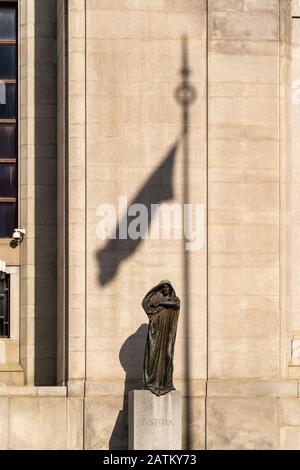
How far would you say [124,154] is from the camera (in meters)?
37.5

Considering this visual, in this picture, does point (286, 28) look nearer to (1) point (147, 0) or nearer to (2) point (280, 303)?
(1) point (147, 0)

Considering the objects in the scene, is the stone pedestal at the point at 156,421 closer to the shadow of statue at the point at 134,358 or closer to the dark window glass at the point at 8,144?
the shadow of statue at the point at 134,358

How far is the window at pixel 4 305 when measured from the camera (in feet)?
129

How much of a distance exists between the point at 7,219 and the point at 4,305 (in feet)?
6.59

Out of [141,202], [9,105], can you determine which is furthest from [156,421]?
[9,105]

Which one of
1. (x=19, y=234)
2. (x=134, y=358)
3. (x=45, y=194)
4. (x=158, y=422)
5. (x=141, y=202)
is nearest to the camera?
(x=158, y=422)

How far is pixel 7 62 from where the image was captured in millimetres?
40312

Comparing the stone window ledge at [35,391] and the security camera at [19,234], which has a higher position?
the security camera at [19,234]

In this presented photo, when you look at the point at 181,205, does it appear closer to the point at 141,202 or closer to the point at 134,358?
the point at 141,202

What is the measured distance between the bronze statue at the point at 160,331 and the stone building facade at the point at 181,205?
43.2 inches

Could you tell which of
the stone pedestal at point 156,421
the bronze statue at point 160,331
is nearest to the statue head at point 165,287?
the bronze statue at point 160,331

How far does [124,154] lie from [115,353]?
4.33 m

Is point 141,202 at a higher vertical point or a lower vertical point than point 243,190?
lower

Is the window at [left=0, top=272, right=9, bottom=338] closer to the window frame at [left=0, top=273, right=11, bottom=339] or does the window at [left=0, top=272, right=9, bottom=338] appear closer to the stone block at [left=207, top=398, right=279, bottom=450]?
the window frame at [left=0, top=273, right=11, bottom=339]
